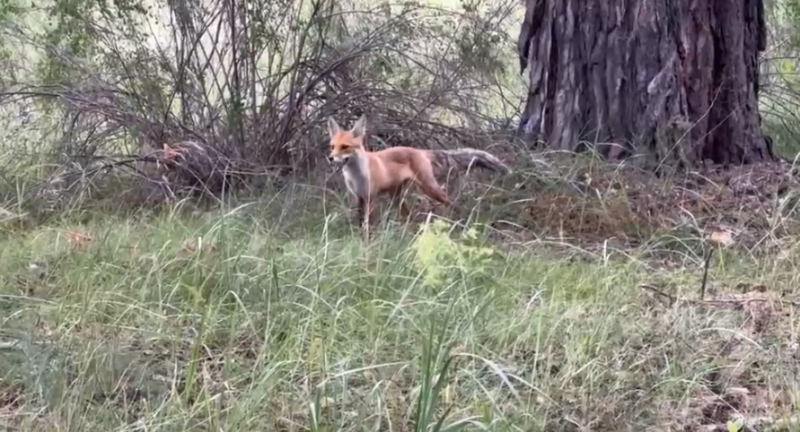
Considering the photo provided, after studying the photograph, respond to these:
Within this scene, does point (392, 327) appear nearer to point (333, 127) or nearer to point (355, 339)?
point (355, 339)

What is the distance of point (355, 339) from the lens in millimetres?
2725

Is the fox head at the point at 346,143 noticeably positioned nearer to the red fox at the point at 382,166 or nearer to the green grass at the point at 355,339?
the red fox at the point at 382,166

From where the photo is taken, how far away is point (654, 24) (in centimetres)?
511

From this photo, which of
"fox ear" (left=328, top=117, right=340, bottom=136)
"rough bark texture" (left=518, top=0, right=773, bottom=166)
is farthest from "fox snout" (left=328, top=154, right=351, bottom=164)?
"rough bark texture" (left=518, top=0, right=773, bottom=166)

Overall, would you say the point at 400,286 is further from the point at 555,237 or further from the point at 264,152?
the point at 264,152

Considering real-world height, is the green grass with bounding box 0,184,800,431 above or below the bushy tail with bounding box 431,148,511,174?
below

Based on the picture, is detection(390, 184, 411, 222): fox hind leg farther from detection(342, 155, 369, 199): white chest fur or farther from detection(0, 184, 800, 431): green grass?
detection(0, 184, 800, 431): green grass

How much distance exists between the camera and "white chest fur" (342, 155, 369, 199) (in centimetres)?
487

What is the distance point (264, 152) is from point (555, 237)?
1863 mm

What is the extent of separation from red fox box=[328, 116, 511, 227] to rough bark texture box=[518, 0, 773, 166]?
0.75 m

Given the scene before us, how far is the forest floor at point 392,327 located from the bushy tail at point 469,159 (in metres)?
0.86

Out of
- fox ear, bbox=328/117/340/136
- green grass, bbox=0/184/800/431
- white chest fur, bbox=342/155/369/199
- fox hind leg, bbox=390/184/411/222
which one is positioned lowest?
green grass, bbox=0/184/800/431

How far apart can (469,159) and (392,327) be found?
7.88 feet

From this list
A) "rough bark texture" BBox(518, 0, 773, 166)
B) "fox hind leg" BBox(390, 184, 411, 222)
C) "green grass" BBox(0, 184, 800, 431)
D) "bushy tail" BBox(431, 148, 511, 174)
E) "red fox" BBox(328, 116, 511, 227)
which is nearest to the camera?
"green grass" BBox(0, 184, 800, 431)
